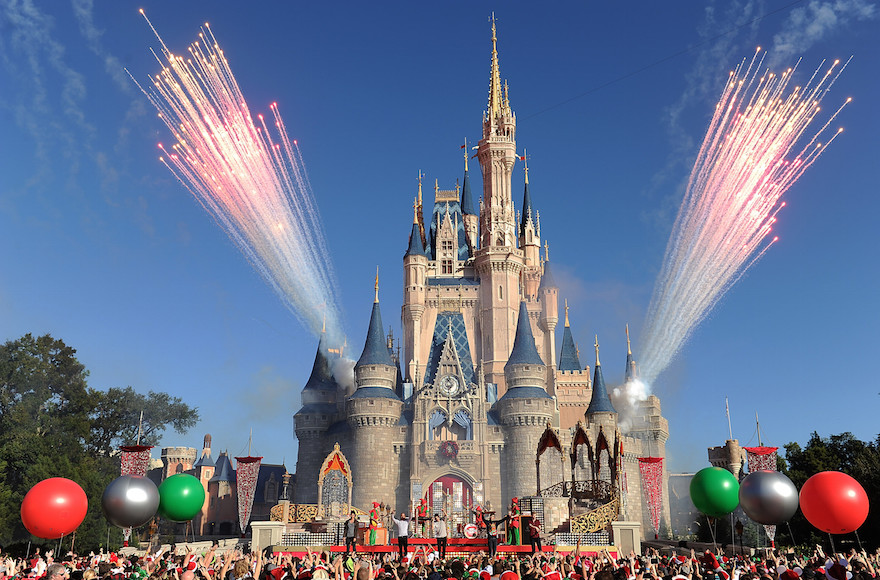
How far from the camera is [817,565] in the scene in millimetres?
12617

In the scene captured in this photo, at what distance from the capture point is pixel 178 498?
870 inches

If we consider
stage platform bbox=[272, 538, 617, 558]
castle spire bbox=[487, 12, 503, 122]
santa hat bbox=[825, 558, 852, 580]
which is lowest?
stage platform bbox=[272, 538, 617, 558]

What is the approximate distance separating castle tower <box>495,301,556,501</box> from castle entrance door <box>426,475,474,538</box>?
8.57ft

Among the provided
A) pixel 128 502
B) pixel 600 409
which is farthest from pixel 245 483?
pixel 600 409

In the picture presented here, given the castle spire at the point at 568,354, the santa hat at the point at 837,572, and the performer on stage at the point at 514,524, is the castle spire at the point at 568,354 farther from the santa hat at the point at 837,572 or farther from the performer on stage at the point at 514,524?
the santa hat at the point at 837,572

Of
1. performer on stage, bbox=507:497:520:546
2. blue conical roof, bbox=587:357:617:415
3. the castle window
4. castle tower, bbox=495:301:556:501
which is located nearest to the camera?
performer on stage, bbox=507:497:520:546

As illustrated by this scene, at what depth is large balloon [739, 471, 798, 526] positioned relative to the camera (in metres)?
17.0

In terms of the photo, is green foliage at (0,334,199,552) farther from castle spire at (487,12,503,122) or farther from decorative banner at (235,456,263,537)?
castle spire at (487,12,503,122)

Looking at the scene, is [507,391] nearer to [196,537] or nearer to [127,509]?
[196,537]

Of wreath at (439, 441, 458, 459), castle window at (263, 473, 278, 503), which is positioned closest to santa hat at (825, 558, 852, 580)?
wreath at (439, 441, 458, 459)

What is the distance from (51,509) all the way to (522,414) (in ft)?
124

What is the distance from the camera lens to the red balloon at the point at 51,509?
683 inches

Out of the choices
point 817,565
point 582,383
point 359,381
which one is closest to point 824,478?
point 817,565

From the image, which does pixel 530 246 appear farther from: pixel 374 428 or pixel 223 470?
pixel 223 470
